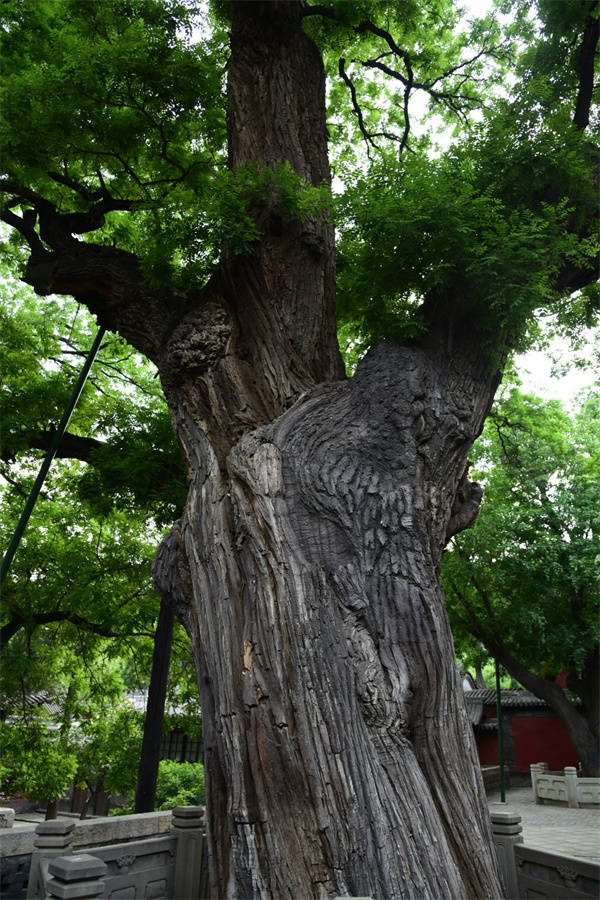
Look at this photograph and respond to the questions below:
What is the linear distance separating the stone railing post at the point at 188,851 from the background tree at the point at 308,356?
3334 millimetres

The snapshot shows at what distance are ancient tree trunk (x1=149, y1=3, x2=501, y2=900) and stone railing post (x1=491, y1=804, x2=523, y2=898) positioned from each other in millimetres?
2840

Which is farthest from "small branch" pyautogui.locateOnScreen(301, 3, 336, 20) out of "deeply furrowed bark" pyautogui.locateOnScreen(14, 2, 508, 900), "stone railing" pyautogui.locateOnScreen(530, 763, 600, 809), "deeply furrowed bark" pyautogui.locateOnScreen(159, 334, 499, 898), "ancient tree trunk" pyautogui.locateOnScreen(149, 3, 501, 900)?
"stone railing" pyautogui.locateOnScreen(530, 763, 600, 809)

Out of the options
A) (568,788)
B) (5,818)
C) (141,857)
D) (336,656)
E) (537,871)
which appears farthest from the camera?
(568,788)

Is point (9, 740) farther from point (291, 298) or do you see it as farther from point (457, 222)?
point (457, 222)

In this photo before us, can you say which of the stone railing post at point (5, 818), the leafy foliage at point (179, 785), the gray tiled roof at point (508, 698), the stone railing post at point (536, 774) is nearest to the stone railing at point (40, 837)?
the stone railing post at point (5, 818)

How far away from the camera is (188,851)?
5.85m

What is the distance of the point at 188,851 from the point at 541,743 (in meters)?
18.5

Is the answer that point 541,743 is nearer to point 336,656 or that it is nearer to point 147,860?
point 147,860

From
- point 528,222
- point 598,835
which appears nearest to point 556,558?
point 598,835

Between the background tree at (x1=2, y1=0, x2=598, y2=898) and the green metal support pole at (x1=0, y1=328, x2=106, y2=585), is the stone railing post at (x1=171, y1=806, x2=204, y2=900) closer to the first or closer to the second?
the green metal support pole at (x1=0, y1=328, x2=106, y2=585)

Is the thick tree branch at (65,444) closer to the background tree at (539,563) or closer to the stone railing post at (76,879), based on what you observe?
the stone railing post at (76,879)

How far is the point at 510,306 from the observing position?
4078 millimetres

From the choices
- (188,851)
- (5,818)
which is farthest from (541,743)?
(5,818)

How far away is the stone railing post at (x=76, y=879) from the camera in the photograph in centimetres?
259
